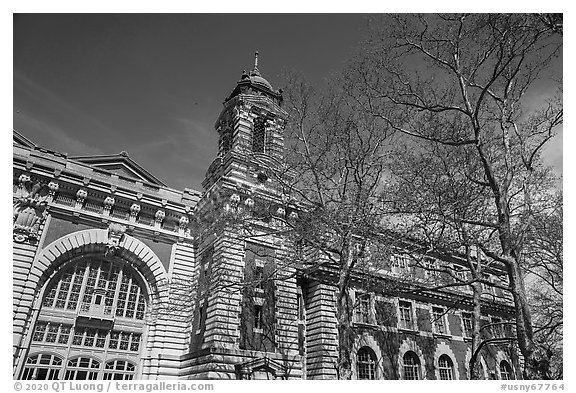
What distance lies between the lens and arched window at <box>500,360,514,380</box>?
28.8 m

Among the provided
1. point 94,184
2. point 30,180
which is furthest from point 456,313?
point 30,180

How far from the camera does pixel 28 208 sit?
18641 millimetres

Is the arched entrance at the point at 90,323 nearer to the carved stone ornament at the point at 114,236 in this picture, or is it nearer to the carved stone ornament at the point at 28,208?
the carved stone ornament at the point at 114,236

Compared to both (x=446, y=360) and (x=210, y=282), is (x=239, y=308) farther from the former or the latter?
(x=446, y=360)

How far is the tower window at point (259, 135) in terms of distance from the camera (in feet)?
82.2

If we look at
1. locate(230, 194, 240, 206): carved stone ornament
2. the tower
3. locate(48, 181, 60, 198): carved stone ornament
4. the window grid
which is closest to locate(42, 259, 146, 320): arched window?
the window grid

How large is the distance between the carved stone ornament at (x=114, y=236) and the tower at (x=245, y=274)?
3897 mm

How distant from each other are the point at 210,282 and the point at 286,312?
170 inches

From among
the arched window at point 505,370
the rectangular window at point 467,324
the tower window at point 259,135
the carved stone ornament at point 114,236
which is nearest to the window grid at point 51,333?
the carved stone ornament at point 114,236

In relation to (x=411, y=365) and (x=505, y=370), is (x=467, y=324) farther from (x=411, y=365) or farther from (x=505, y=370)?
(x=411, y=365)

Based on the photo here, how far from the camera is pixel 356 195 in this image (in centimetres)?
1630

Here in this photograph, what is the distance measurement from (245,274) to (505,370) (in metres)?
20.8

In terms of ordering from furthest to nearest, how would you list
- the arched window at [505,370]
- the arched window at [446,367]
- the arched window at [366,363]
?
the arched window at [505,370]
the arched window at [446,367]
the arched window at [366,363]

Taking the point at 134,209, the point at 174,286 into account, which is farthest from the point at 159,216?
the point at 174,286
